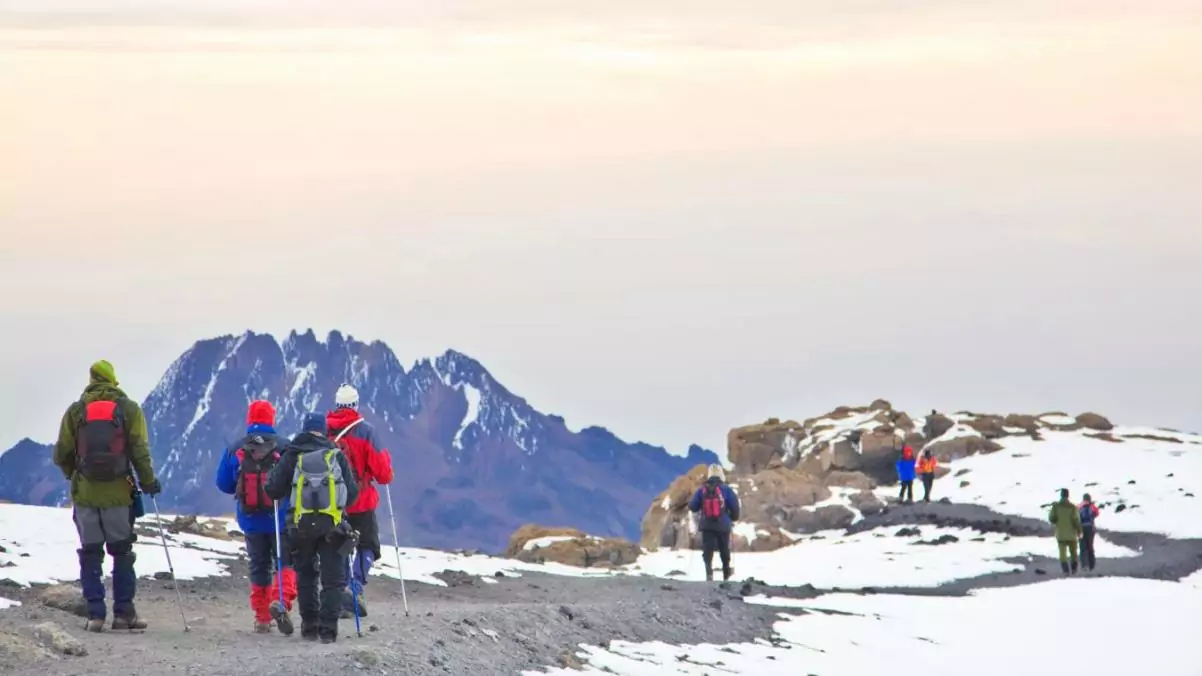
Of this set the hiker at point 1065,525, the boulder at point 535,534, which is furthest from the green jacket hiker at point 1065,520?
the boulder at point 535,534

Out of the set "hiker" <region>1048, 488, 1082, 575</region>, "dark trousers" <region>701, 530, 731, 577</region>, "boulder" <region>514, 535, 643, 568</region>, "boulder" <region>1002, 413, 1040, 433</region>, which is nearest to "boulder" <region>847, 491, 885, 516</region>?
"boulder" <region>514, 535, 643, 568</region>

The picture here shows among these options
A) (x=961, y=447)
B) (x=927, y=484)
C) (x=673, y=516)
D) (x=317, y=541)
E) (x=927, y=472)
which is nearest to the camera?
(x=317, y=541)

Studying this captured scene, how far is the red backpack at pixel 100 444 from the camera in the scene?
18.1 meters

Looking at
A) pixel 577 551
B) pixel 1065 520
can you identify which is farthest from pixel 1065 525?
pixel 577 551

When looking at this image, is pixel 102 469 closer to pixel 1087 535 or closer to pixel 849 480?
pixel 1087 535

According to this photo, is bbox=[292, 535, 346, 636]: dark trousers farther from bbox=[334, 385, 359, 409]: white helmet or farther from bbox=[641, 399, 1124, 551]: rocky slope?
bbox=[641, 399, 1124, 551]: rocky slope

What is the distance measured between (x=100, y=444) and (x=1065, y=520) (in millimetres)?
27524

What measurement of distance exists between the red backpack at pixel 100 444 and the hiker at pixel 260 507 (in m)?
1.20

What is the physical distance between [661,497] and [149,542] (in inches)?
1467

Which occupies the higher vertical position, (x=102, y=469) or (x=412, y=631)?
(x=102, y=469)

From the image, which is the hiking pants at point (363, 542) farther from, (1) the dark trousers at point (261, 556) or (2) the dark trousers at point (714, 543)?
(2) the dark trousers at point (714, 543)

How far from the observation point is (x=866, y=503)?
57969 millimetres

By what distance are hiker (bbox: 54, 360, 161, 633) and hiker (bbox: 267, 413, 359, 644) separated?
5.73 feet

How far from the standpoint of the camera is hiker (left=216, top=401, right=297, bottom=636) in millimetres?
18703
